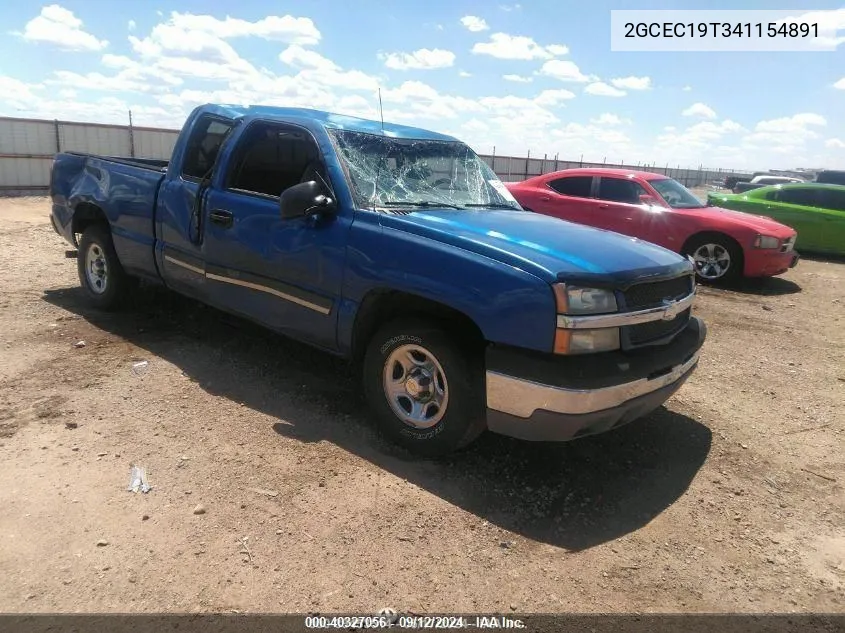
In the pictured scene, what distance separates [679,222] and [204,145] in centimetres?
688

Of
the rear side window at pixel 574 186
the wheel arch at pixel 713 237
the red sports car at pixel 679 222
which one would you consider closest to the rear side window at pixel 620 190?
the red sports car at pixel 679 222

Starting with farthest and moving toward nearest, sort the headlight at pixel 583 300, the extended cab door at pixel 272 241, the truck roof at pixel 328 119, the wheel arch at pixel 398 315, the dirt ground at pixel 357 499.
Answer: the truck roof at pixel 328 119 < the extended cab door at pixel 272 241 < the wheel arch at pixel 398 315 < the headlight at pixel 583 300 < the dirt ground at pixel 357 499

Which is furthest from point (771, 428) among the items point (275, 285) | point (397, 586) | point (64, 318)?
point (64, 318)

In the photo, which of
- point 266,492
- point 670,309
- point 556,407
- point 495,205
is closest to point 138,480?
point 266,492

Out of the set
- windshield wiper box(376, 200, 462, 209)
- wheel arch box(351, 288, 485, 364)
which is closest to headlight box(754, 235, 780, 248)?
windshield wiper box(376, 200, 462, 209)

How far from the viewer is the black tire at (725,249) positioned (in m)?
8.93

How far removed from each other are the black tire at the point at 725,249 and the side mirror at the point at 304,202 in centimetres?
691

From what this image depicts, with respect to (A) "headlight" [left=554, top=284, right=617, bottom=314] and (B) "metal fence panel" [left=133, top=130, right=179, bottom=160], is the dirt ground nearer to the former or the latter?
(A) "headlight" [left=554, top=284, right=617, bottom=314]

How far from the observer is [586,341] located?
9.81ft

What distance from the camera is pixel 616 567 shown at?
276cm

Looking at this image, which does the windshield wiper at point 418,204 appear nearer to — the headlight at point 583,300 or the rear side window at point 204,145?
the headlight at point 583,300

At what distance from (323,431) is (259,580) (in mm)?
1349

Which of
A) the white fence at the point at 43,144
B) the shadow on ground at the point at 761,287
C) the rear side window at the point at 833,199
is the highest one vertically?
the white fence at the point at 43,144

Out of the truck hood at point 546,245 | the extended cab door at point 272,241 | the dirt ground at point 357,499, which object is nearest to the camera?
the dirt ground at point 357,499
